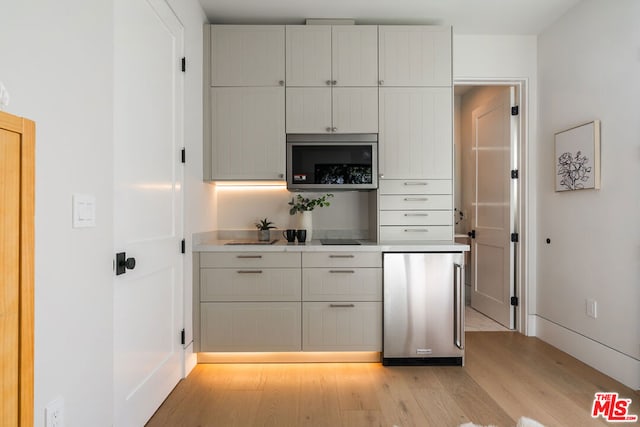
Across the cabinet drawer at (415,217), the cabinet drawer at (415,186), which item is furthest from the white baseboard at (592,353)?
the cabinet drawer at (415,186)

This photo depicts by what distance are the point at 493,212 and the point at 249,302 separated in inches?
103

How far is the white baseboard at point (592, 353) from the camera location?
2317mm

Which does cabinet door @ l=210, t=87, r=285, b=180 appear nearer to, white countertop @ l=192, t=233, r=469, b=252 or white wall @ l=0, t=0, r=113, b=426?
white countertop @ l=192, t=233, r=469, b=252

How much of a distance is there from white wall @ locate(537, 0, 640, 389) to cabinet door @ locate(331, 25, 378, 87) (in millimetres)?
1545

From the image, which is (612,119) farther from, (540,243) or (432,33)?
(432,33)

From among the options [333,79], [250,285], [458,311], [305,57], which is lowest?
[458,311]

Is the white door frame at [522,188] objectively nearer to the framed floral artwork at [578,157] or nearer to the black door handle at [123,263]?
the framed floral artwork at [578,157]

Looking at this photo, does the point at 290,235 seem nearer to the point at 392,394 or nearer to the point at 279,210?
the point at 279,210

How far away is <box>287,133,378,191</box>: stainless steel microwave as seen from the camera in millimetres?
2855

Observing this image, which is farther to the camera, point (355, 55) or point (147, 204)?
point (355, 55)

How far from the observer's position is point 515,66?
3.29 m

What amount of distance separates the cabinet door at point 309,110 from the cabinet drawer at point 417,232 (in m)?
0.94

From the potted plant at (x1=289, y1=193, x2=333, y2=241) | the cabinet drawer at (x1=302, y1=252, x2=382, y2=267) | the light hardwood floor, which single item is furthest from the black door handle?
the potted plant at (x1=289, y1=193, x2=333, y2=241)

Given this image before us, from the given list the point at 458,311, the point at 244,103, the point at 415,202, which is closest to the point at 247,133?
the point at 244,103
